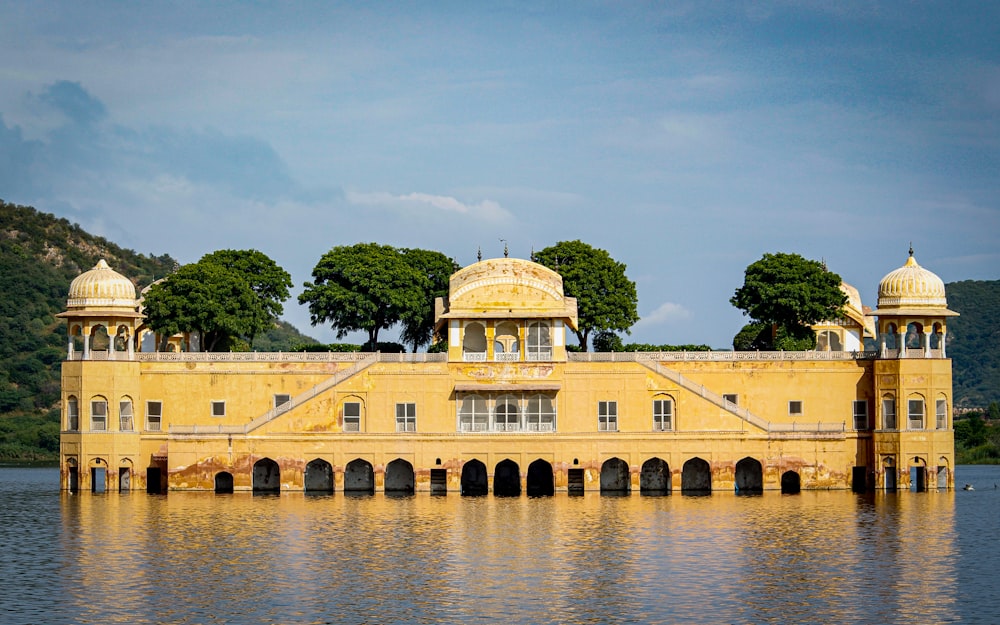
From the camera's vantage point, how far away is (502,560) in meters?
41.7

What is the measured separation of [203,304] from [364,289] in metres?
9.09

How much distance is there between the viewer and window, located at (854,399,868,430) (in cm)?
6619

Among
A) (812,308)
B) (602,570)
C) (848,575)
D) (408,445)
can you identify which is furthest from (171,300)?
(848,575)

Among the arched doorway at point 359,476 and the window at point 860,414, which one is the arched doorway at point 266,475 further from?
the window at point 860,414

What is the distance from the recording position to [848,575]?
39.0 metres

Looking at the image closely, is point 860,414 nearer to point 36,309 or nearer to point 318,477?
point 318,477

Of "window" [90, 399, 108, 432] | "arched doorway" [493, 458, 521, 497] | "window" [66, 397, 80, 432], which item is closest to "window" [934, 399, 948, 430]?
"arched doorway" [493, 458, 521, 497]

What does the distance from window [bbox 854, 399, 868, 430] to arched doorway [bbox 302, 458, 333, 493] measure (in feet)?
78.2

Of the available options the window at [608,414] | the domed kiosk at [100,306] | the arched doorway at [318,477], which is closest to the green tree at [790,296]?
the window at [608,414]

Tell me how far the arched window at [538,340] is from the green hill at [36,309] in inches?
1174

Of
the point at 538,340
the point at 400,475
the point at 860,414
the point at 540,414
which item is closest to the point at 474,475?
the point at 400,475

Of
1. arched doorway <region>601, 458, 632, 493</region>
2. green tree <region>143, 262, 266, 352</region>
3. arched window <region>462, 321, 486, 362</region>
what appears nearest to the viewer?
arched doorway <region>601, 458, 632, 493</region>

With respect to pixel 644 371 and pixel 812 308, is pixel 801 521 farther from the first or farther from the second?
pixel 812 308

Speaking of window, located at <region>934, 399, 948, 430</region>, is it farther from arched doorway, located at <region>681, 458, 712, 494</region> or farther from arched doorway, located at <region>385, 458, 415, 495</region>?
arched doorway, located at <region>385, 458, 415, 495</region>
